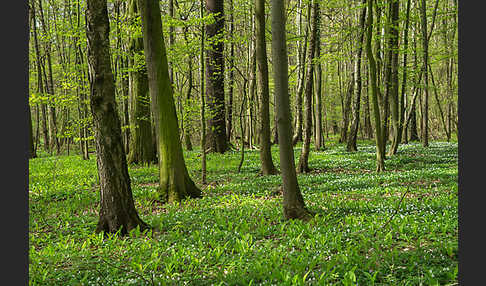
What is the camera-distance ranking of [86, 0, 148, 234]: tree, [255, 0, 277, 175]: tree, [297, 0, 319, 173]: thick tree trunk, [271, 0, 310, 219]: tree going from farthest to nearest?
[297, 0, 319, 173]: thick tree trunk
[255, 0, 277, 175]: tree
[271, 0, 310, 219]: tree
[86, 0, 148, 234]: tree

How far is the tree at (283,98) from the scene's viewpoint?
582 cm

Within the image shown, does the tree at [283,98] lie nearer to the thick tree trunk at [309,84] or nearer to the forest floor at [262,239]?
the forest floor at [262,239]

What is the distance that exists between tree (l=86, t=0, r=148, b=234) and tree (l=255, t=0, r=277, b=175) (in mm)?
5911

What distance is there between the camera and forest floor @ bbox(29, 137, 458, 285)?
13.1 ft

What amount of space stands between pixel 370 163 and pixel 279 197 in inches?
265

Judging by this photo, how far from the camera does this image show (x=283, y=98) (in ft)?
19.6

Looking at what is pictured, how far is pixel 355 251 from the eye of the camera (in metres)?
4.46

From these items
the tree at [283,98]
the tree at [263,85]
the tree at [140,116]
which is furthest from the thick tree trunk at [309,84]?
the tree at [140,116]

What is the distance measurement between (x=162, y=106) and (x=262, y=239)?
14.9ft

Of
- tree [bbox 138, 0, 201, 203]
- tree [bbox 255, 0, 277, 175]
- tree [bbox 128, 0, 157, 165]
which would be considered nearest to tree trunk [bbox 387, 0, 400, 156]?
tree [bbox 255, 0, 277, 175]

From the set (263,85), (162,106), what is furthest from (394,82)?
(162,106)

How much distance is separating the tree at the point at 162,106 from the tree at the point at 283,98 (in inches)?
136

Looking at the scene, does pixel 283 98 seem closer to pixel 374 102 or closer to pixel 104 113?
pixel 104 113

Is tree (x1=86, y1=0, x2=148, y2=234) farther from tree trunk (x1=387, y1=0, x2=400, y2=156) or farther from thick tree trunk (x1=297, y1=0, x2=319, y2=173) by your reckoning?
tree trunk (x1=387, y1=0, x2=400, y2=156)
